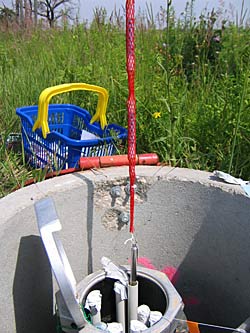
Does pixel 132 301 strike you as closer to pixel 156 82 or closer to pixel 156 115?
pixel 156 115

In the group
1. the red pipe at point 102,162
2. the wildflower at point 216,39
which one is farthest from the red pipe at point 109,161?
the wildflower at point 216,39

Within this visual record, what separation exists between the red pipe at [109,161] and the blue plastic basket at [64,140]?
140 mm

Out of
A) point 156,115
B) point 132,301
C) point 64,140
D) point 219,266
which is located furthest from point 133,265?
point 156,115

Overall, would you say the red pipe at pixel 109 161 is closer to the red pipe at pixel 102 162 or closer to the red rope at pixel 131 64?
the red pipe at pixel 102 162

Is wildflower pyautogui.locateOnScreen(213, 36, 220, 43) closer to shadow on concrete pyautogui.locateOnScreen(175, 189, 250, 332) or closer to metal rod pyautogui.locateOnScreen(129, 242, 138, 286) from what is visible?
shadow on concrete pyautogui.locateOnScreen(175, 189, 250, 332)

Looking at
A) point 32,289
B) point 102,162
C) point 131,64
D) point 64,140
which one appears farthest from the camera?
point 64,140

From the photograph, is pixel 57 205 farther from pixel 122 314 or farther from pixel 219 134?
pixel 219 134

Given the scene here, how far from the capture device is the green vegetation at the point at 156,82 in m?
1.37

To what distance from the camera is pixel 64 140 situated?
4.12ft

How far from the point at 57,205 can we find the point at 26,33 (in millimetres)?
2436

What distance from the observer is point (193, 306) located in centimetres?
120

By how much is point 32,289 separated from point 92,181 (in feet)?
1.07

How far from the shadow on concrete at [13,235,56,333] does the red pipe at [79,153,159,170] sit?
0.27 m

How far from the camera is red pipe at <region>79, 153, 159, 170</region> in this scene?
3.65 feet
